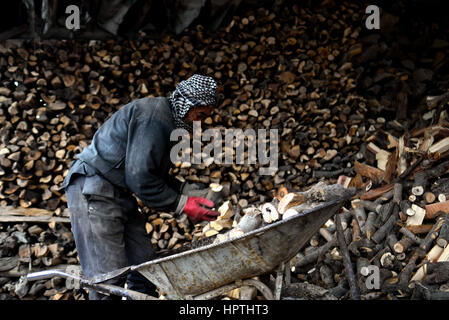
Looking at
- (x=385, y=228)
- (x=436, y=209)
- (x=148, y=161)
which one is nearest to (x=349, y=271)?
(x=385, y=228)

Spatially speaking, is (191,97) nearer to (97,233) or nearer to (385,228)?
(97,233)

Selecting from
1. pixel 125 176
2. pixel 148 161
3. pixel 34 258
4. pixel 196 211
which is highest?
pixel 148 161

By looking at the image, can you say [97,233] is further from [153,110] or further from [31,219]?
[31,219]

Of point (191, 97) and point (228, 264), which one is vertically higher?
point (191, 97)

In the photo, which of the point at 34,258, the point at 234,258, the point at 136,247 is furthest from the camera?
the point at 34,258

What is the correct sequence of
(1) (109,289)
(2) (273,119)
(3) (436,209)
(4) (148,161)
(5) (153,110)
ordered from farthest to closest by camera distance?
(2) (273,119), (3) (436,209), (5) (153,110), (4) (148,161), (1) (109,289)

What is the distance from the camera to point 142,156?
101 inches

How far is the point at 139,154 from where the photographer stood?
2.57m

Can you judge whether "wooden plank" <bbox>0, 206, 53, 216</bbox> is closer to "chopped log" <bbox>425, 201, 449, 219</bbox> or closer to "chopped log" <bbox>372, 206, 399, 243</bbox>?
"chopped log" <bbox>372, 206, 399, 243</bbox>

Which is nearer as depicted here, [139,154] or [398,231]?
[139,154]

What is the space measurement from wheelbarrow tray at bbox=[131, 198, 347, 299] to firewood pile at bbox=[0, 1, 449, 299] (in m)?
1.15

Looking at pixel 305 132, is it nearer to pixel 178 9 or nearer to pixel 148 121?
pixel 178 9

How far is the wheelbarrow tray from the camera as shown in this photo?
85.5 inches

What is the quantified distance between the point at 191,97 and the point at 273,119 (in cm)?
217
